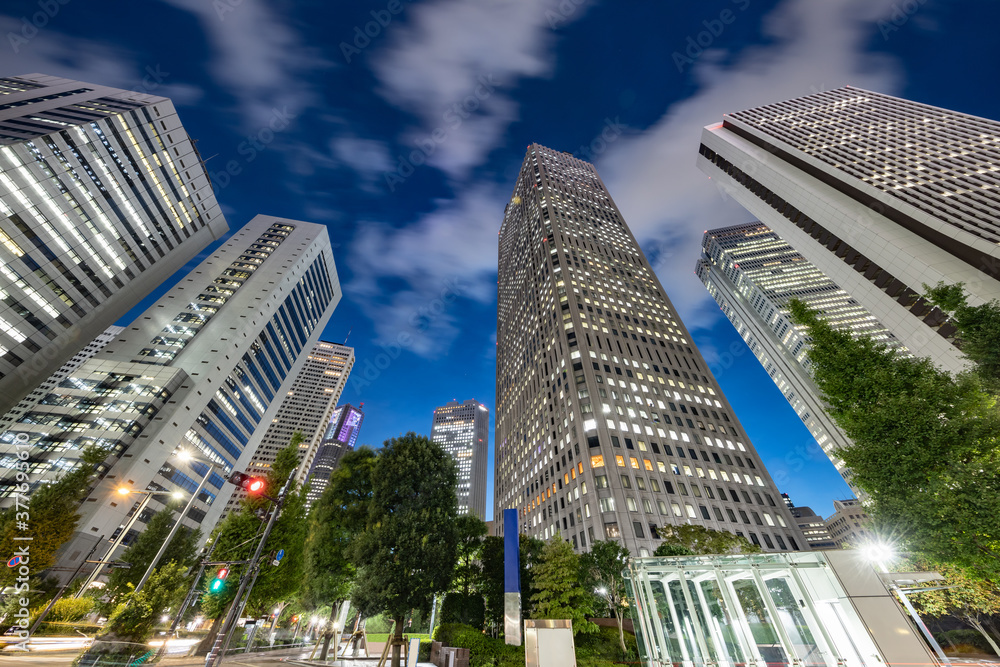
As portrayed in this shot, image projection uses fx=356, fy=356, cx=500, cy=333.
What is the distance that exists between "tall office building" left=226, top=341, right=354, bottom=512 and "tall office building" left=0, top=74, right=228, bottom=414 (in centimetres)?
9045

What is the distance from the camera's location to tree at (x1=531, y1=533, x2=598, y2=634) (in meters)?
21.9

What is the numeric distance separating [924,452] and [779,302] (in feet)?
401

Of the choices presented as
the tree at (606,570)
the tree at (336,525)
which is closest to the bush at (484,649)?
the tree at (336,525)

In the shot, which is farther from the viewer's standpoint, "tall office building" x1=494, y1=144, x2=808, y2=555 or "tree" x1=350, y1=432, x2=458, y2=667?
"tall office building" x1=494, y1=144, x2=808, y2=555

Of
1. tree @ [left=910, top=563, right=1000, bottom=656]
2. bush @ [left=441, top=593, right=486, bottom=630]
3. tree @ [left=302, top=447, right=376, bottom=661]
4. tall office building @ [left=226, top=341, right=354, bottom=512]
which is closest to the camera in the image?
tree @ [left=910, top=563, right=1000, bottom=656]

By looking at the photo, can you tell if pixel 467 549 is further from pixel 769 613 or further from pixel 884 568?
pixel 884 568

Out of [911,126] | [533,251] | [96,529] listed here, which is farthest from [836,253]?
[96,529]

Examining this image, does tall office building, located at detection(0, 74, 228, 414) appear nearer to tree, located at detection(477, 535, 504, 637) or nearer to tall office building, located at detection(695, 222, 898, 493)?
tree, located at detection(477, 535, 504, 637)

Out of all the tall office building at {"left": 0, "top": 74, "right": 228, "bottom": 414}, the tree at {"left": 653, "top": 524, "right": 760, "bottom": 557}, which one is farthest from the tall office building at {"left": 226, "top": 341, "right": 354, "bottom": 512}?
the tree at {"left": 653, "top": 524, "right": 760, "bottom": 557}

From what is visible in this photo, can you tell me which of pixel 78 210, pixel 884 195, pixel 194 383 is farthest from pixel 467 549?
pixel 78 210

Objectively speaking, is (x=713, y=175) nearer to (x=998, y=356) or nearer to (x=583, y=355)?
(x=583, y=355)

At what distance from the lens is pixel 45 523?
22.9m

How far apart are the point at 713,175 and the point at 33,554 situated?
287ft

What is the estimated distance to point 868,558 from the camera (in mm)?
10406
